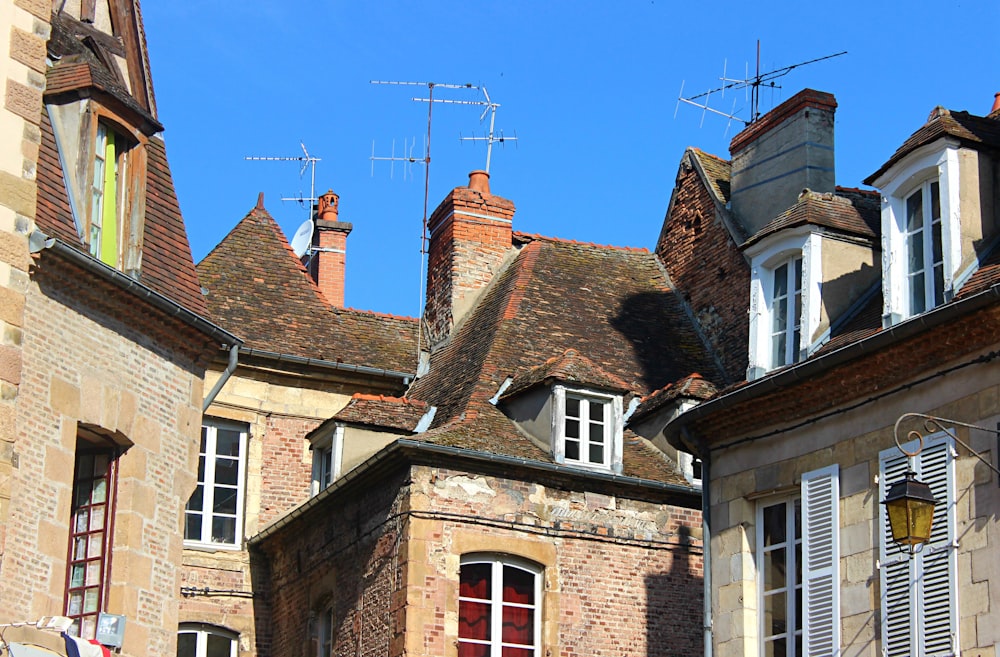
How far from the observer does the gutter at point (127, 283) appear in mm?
13773

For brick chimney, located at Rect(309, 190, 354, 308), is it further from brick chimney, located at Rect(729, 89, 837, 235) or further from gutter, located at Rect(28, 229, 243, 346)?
gutter, located at Rect(28, 229, 243, 346)

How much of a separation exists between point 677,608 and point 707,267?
490 cm

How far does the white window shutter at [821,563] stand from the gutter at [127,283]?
521 centimetres

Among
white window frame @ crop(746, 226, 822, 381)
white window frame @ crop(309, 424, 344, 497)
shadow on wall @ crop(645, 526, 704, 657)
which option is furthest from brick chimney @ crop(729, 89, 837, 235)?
white window frame @ crop(309, 424, 344, 497)

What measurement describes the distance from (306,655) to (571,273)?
6.05 meters

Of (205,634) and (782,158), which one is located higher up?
(782,158)

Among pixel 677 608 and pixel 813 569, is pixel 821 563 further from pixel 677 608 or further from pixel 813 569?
pixel 677 608

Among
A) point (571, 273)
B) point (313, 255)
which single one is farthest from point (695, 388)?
point (313, 255)

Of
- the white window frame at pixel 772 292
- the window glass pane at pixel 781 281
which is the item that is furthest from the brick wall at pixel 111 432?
the window glass pane at pixel 781 281

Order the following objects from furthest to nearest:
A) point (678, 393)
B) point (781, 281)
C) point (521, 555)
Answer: point (678, 393) < point (521, 555) < point (781, 281)

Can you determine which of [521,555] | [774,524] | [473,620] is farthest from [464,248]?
[774,524]

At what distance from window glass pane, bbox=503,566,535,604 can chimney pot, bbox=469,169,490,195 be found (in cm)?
653

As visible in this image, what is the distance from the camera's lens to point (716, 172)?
76.4 feet

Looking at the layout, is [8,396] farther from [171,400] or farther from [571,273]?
[571,273]
